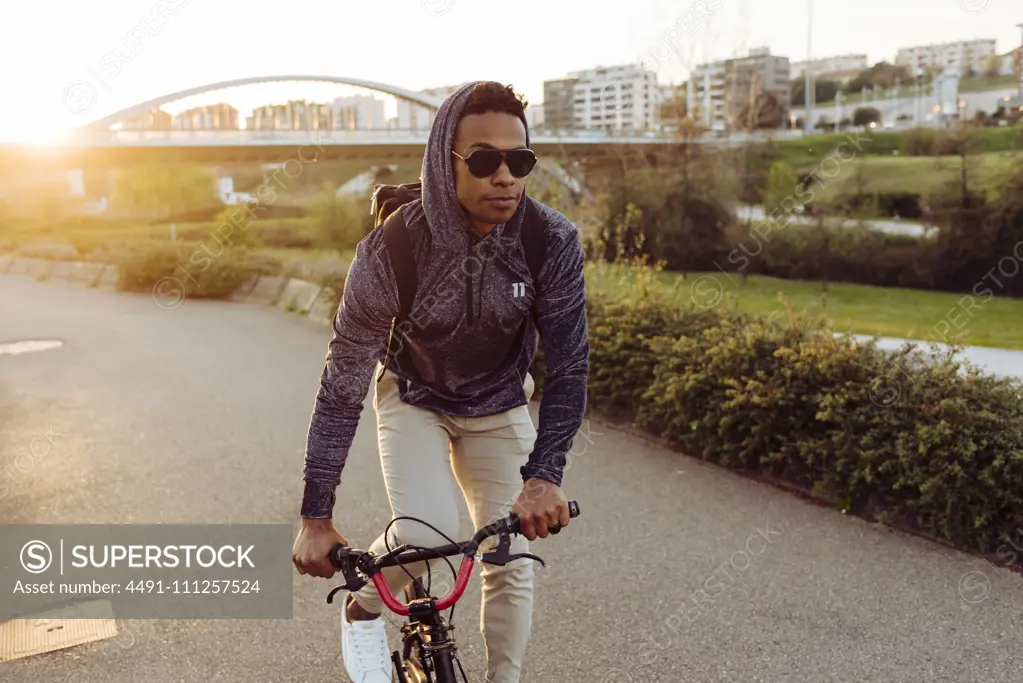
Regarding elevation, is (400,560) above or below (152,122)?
below

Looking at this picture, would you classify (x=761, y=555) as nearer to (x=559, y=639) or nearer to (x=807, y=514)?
(x=807, y=514)

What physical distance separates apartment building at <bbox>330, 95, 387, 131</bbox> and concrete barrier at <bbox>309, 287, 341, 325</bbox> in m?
29.3

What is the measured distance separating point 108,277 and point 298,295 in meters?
6.84

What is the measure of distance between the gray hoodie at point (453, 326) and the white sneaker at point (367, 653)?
1.75 ft

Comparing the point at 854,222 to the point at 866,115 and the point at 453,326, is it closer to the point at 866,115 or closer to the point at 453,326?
the point at 453,326

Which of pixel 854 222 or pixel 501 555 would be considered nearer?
pixel 501 555

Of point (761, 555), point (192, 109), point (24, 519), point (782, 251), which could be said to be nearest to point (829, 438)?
point (761, 555)

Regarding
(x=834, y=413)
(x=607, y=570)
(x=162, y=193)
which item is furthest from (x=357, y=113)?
(x=607, y=570)

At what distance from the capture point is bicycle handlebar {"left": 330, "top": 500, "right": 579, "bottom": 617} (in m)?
2.09

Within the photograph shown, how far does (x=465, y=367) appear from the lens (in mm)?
2824

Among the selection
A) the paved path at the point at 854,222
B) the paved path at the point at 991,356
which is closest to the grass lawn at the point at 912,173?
the paved path at the point at 854,222

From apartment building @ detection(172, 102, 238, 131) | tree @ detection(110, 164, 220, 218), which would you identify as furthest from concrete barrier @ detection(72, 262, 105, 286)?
apartment building @ detection(172, 102, 238, 131)

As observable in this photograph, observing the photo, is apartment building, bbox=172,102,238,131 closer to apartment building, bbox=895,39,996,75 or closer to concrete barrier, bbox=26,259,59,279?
concrete barrier, bbox=26,259,59,279

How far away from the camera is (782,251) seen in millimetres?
22250
